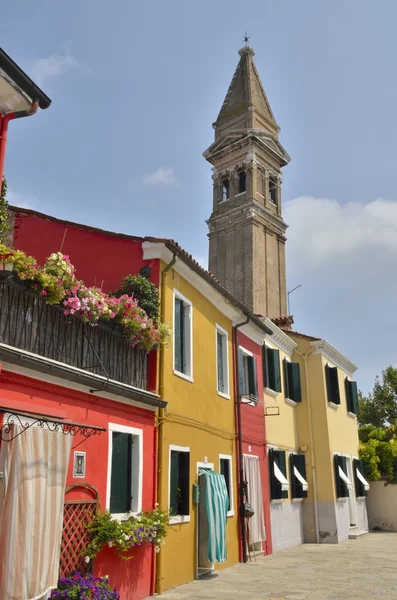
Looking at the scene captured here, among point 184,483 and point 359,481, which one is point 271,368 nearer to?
point 184,483

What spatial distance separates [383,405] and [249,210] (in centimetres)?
1606

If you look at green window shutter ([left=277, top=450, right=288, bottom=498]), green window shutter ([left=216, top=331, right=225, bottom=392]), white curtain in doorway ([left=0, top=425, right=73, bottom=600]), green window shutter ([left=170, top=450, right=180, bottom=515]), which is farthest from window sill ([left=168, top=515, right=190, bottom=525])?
green window shutter ([left=277, top=450, right=288, bottom=498])

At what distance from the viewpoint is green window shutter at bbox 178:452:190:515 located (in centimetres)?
991

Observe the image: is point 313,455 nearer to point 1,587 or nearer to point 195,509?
point 195,509

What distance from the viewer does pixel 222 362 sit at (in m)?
13.0

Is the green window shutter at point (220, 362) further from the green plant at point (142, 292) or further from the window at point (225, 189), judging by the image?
the window at point (225, 189)

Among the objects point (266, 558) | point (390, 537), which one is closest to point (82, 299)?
point (266, 558)

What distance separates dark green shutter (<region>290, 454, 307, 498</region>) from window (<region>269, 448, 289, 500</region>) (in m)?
0.97

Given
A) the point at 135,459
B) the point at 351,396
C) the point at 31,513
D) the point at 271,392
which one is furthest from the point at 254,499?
the point at 351,396

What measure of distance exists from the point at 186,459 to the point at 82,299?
420 cm

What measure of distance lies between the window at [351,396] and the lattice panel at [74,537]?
15.9 meters

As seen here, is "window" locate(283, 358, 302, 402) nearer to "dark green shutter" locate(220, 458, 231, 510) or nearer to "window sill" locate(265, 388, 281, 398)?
"window sill" locate(265, 388, 281, 398)

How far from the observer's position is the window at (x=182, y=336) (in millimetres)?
10492

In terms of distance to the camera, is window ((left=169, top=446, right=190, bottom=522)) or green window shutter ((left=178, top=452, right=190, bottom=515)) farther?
green window shutter ((left=178, top=452, right=190, bottom=515))
